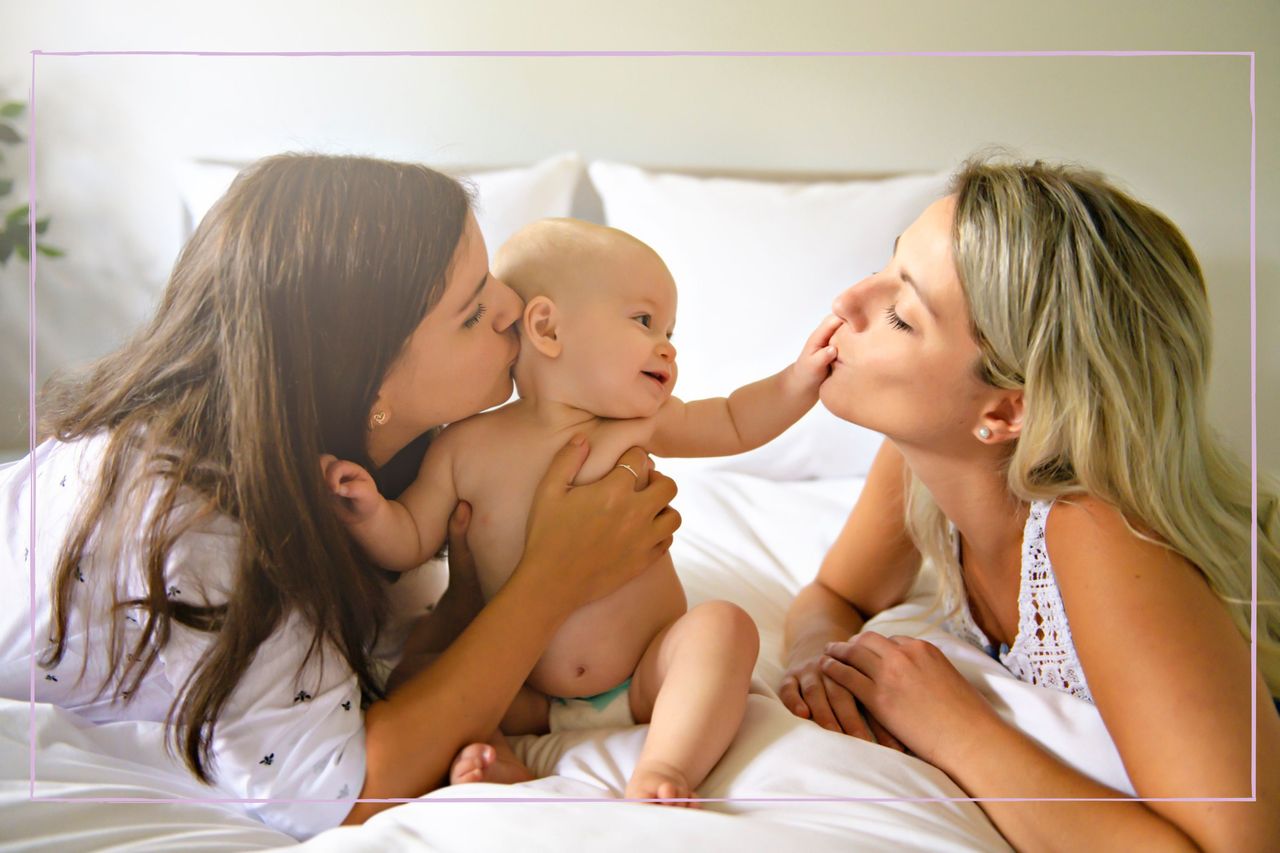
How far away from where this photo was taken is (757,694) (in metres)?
0.84

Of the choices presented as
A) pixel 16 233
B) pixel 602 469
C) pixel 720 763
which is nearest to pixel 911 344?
pixel 602 469

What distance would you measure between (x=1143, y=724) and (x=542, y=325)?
21.4 inches

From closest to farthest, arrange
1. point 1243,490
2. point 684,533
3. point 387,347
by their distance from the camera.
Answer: point 387,347
point 1243,490
point 684,533

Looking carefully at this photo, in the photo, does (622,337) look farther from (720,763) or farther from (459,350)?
(720,763)

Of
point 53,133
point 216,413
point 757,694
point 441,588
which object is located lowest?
point 757,694

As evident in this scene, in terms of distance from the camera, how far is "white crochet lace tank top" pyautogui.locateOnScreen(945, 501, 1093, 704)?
0.85 metres

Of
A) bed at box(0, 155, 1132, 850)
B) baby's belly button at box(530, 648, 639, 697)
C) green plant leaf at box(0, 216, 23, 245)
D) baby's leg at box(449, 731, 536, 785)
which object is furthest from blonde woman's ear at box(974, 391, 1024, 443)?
green plant leaf at box(0, 216, 23, 245)

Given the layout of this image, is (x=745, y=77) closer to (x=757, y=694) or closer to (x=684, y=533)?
(x=684, y=533)

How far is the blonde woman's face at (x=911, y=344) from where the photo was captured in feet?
2.45

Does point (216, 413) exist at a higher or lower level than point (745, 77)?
lower

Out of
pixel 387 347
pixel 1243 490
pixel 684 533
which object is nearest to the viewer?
pixel 387 347

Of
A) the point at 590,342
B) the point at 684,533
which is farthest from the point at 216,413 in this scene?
the point at 684,533

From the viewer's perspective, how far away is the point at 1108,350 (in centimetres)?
73

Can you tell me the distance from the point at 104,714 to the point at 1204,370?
91 cm
